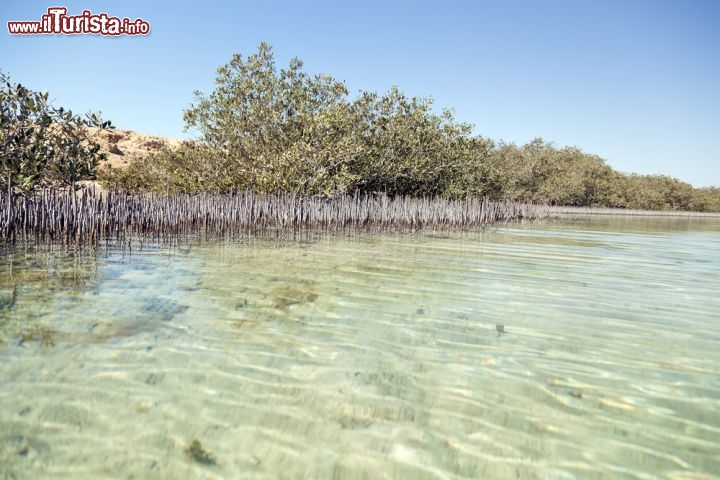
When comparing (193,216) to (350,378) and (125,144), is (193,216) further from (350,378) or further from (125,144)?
(125,144)

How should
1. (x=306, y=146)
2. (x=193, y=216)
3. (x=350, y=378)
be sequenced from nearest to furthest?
(x=350, y=378)
(x=193, y=216)
(x=306, y=146)

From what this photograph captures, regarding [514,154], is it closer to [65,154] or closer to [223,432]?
[65,154]

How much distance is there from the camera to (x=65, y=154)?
8.63m

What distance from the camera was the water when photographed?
1772 millimetres

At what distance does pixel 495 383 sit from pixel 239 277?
10.6 ft

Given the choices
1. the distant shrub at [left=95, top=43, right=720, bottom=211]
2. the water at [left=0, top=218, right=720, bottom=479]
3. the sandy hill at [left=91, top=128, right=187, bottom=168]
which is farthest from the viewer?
the sandy hill at [left=91, top=128, right=187, bottom=168]

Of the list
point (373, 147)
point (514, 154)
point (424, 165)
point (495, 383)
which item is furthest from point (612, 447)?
point (514, 154)

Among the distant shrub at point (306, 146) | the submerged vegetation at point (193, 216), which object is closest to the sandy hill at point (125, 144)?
the distant shrub at point (306, 146)

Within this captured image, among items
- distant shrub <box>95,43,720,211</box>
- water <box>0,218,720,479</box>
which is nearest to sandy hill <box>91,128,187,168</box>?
distant shrub <box>95,43,720,211</box>

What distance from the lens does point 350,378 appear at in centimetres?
247

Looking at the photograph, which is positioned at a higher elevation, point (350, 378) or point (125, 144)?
point (125, 144)

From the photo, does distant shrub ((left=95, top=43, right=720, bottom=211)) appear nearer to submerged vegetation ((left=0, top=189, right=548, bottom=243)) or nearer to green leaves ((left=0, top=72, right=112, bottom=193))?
submerged vegetation ((left=0, top=189, right=548, bottom=243))

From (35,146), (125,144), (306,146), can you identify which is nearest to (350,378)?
(35,146)

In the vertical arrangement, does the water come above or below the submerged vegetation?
below
